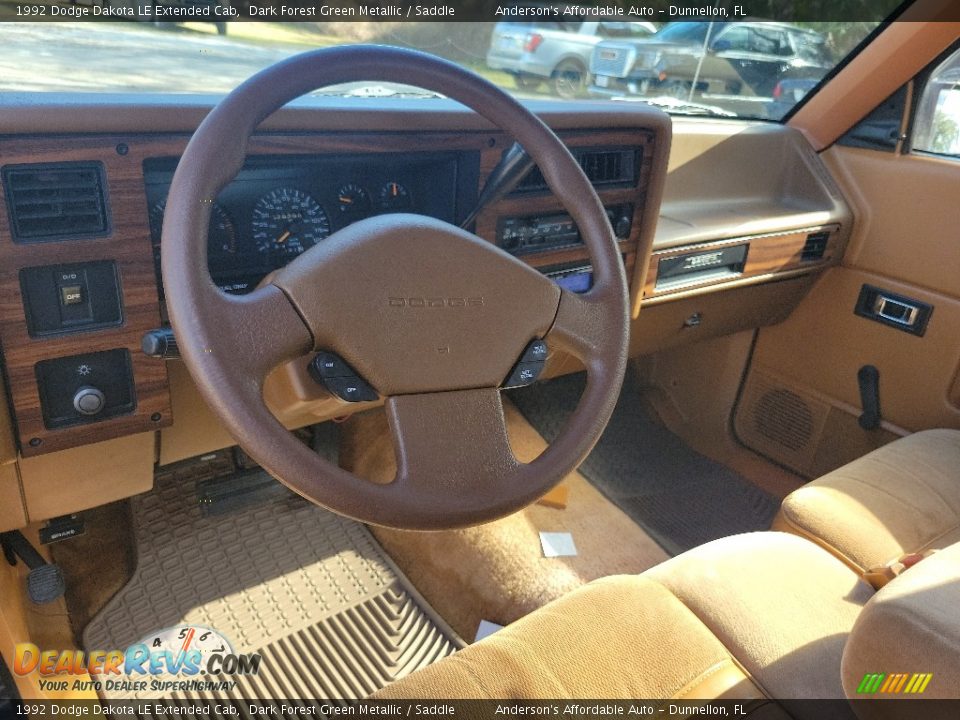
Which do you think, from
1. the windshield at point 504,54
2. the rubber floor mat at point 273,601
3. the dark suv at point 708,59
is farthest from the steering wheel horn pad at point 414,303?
the dark suv at point 708,59

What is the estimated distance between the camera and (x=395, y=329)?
3.18 ft

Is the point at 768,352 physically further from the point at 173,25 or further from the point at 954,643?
the point at 173,25

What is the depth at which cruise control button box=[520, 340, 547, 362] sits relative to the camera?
3.52ft

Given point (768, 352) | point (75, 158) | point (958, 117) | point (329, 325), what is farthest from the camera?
point (768, 352)

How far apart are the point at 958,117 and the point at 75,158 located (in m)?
2.25

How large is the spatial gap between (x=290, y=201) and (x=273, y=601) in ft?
3.35

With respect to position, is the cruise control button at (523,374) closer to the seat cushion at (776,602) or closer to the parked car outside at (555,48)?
the seat cushion at (776,602)

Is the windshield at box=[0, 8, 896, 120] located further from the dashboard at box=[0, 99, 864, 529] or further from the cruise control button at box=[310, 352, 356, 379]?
the cruise control button at box=[310, 352, 356, 379]

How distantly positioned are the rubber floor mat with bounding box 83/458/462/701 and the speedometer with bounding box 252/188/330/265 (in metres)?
0.92

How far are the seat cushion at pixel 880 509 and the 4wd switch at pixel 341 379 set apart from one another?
1008mm

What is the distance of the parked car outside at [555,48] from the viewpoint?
1.85 meters

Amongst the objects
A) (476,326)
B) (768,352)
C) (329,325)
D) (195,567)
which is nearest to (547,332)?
(476,326)

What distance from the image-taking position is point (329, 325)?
946 mm

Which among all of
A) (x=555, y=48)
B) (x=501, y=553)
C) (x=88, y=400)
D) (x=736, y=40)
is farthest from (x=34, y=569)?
(x=736, y=40)
